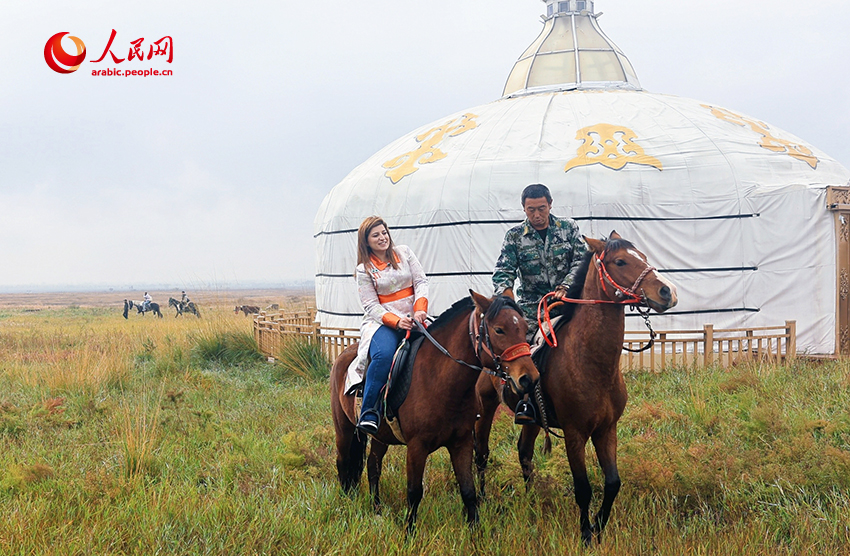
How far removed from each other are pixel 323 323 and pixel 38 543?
7580 millimetres

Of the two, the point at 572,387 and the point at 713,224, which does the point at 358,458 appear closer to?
the point at 572,387

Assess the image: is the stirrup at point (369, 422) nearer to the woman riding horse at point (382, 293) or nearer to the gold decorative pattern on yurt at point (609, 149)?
the woman riding horse at point (382, 293)

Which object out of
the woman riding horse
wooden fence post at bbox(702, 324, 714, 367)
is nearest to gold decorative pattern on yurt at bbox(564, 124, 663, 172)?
wooden fence post at bbox(702, 324, 714, 367)

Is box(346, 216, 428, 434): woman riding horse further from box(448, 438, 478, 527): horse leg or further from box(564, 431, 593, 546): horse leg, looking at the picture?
box(564, 431, 593, 546): horse leg

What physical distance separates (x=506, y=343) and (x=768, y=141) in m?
8.01

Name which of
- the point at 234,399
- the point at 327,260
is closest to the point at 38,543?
the point at 234,399

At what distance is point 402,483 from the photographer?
418 cm

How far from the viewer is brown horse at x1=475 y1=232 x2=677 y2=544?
3.19 m

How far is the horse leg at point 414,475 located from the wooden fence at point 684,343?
12.5ft

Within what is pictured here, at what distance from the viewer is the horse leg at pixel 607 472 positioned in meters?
3.27

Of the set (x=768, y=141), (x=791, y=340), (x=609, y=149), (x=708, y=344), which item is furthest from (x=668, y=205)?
(x=768, y=141)

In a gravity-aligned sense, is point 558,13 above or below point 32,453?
above

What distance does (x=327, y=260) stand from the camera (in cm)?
1031

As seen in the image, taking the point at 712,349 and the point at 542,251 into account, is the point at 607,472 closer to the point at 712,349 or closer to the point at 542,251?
the point at 542,251
